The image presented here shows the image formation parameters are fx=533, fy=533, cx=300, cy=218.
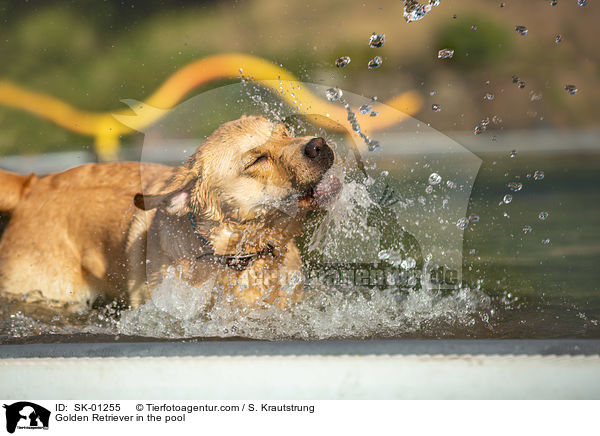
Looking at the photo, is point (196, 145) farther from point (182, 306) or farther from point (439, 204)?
point (439, 204)

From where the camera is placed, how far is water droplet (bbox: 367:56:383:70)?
2510 mm

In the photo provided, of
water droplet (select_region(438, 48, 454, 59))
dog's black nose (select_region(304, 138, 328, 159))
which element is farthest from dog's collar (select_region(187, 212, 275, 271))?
water droplet (select_region(438, 48, 454, 59))

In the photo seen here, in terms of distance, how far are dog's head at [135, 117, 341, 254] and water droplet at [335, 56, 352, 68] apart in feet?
1.94

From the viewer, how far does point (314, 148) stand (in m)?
1.72

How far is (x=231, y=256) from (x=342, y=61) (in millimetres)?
1053

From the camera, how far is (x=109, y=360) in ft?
4.67

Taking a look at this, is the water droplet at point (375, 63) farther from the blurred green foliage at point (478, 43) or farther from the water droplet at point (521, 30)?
the water droplet at point (521, 30)

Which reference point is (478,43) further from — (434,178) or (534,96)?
(434,178)

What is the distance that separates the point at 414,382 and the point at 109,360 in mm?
806

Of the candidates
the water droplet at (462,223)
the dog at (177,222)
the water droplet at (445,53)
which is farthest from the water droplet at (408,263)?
the water droplet at (445,53)

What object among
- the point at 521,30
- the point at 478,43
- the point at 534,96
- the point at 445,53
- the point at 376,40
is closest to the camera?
the point at 376,40
